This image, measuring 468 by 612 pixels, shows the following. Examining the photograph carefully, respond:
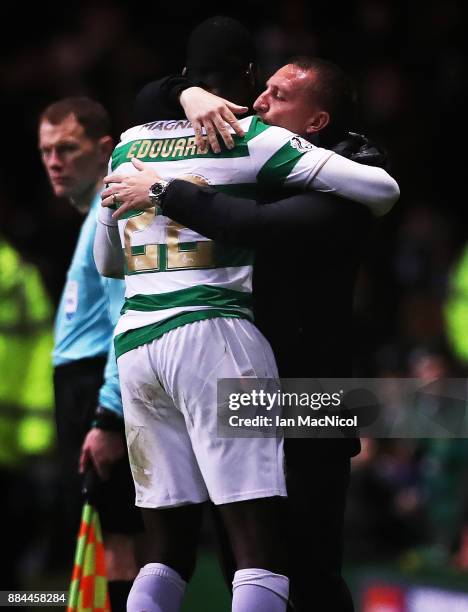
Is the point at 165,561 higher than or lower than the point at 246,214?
lower

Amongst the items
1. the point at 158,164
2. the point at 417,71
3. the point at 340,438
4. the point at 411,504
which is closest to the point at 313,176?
the point at 158,164

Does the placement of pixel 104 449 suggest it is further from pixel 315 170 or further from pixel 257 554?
pixel 315 170

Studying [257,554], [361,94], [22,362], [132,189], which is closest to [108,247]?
[132,189]

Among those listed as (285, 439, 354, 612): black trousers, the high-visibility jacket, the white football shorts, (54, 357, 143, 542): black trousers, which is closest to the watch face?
the white football shorts

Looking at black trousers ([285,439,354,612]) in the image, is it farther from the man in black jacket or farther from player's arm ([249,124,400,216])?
player's arm ([249,124,400,216])

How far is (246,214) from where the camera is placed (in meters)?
3.85

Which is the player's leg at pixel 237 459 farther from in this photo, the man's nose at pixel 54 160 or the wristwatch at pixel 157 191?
the man's nose at pixel 54 160

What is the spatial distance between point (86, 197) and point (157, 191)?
1.50 meters

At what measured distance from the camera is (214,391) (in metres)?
3.84

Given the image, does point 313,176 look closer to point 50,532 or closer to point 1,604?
point 1,604

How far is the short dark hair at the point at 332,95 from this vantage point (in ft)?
14.0

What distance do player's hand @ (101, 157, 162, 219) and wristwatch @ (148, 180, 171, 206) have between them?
2cm

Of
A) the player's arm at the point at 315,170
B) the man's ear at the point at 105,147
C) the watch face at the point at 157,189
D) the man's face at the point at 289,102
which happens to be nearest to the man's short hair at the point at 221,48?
the man's face at the point at 289,102

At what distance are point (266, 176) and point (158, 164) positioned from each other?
1.14 feet
